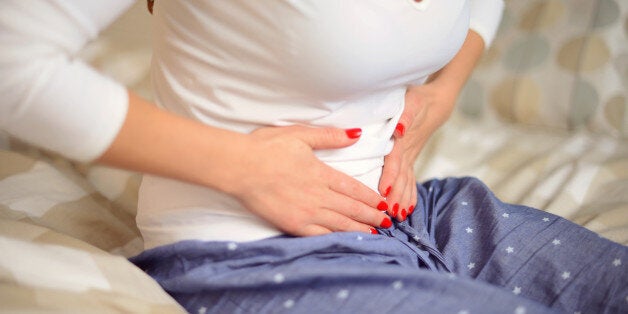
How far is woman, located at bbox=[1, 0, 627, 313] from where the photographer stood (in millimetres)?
532

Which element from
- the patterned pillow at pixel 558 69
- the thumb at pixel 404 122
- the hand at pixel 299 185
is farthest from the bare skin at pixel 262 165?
the patterned pillow at pixel 558 69

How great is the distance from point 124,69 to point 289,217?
0.62 metres

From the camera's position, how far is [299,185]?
0.64 meters

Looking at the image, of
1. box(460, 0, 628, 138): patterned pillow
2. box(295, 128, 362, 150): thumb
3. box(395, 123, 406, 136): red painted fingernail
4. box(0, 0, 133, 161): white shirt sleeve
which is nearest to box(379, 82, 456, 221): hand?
box(395, 123, 406, 136): red painted fingernail

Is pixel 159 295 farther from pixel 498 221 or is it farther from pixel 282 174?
pixel 498 221

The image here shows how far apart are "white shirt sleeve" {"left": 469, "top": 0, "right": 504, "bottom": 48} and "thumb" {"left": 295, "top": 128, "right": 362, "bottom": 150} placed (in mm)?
413

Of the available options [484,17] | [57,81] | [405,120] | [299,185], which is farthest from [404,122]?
[57,81]

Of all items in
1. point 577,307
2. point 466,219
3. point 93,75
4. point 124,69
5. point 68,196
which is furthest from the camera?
point 124,69

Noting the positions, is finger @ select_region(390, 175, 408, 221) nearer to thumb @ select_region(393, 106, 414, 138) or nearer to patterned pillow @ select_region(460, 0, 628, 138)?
thumb @ select_region(393, 106, 414, 138)

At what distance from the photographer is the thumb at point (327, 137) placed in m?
0.64

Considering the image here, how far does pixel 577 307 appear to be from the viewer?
0.64 meters

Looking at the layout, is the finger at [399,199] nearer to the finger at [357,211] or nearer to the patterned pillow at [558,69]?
the finger at [357,211]

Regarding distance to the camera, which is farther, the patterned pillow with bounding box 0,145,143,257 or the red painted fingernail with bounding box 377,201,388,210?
the patterned pillow with bounding box 0,145,143,257

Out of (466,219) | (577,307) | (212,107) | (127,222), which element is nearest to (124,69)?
(127,222)
